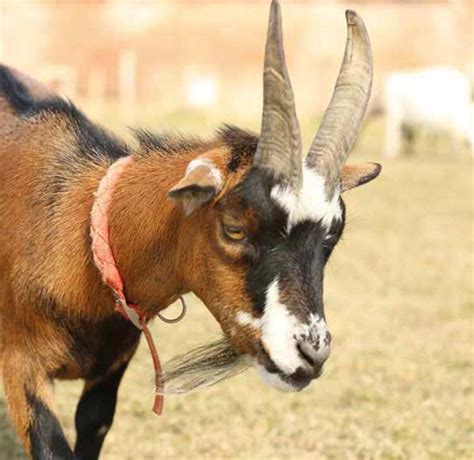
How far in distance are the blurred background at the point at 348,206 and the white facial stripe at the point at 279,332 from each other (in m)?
1.26

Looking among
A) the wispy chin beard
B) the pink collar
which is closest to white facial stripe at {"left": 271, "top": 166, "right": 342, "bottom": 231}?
the wispy chin beard

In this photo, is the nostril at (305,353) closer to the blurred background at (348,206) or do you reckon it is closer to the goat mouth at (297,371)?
the goat mouth at (297,371)

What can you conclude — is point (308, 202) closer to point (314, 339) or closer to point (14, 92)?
point (314, 339)

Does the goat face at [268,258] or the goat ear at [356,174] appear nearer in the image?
the goat face at [268,258]

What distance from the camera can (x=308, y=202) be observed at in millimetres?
3502

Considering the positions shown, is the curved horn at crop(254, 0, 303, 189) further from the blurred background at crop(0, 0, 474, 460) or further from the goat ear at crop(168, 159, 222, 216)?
the blurred background at crop(0, 0, 474, 460)

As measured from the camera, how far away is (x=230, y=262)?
3.60m

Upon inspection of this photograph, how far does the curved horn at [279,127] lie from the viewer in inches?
138

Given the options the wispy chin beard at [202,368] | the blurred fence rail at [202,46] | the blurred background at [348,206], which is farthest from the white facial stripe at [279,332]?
the blurred fence rail at [202,46]

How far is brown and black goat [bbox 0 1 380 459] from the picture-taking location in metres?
3.49

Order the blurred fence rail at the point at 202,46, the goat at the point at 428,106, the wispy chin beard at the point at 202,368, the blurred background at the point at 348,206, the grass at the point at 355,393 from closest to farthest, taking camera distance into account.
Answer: the wispy chin beard at the point at 202,368, the grass at the point at 355,393, the blurred background at the point at 348,206, the goat at the point at 428,106, the blurred fence rail at the point at 202,46

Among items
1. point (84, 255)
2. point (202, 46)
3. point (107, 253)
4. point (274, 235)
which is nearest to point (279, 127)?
point (274, 235)

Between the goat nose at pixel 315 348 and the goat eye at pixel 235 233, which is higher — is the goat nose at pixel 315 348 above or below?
below

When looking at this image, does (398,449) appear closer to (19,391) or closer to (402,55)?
(19,391)
